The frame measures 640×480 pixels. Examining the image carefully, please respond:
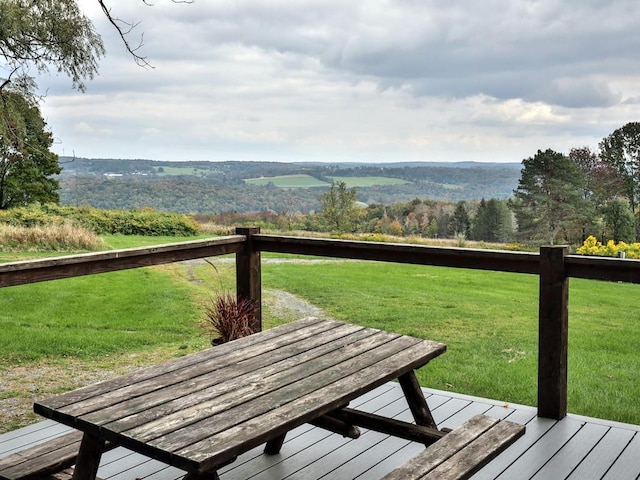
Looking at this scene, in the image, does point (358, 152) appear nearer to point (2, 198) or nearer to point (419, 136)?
point (419, 136)

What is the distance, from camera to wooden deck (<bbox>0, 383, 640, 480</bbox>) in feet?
8.88

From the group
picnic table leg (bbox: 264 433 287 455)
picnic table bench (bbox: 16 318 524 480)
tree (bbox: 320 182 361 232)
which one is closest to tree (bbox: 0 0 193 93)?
picnic table leg (bbox: 264 433 287 455)

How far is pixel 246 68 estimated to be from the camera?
2462cm

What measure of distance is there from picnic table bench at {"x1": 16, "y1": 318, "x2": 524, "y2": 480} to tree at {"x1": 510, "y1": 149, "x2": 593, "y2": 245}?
1485cm

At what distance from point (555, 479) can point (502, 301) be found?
8097 millimetres

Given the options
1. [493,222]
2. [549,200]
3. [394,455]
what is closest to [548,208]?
[549,200]

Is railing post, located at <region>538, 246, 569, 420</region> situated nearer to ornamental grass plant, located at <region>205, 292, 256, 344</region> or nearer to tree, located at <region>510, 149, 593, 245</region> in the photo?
ornamental grass plant, located at <region>205, 292, 256, 344</region>

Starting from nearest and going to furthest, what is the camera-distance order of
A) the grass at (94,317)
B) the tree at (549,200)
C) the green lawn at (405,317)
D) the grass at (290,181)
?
the green lawn at (405,317), the grass at (94,317), the tree at (549,200), the grass at (290,181)

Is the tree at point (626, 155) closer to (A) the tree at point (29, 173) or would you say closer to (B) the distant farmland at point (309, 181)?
(B) the distant farmland at point (309, 181)

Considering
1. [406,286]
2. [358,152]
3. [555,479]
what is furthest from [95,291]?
[358,152]

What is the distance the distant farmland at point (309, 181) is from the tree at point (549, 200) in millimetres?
3414

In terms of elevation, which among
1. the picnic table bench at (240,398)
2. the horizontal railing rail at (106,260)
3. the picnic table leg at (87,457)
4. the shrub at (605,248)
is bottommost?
the shrub at (605,248)

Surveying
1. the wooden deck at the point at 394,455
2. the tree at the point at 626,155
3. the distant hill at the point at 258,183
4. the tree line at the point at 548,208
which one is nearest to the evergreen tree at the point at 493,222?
the tree line at the point at 548,208

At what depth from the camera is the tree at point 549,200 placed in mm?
16578
